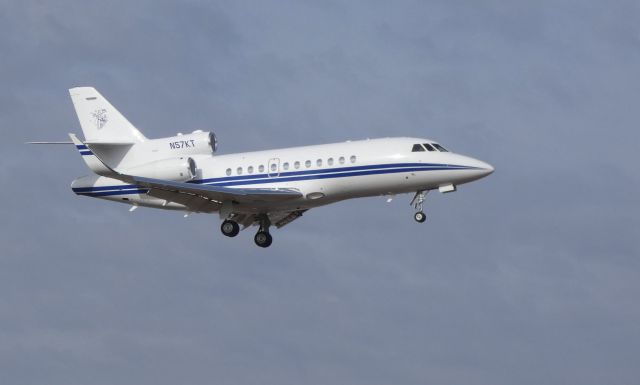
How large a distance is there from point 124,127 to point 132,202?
3337mm

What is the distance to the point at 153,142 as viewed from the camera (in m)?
49.6

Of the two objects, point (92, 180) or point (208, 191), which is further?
point (92, 180)

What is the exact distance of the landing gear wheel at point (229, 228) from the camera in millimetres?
47812

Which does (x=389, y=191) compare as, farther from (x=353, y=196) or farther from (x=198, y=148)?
(x=198, y=148)

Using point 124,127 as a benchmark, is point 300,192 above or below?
below

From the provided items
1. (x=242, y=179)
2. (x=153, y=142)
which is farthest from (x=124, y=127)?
(x=242, y=179)

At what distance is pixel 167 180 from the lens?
1850 inches

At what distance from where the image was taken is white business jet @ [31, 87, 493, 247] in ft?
149

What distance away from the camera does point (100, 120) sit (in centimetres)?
5103

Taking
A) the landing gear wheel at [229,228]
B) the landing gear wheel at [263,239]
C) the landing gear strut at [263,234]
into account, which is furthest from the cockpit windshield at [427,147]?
the landing gear wheel at [263,239]

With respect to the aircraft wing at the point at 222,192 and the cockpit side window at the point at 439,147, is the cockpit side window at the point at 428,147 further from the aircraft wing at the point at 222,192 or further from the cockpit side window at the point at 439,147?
the aircraft wing at the point at 222,192

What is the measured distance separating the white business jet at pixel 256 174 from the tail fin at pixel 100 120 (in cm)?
5

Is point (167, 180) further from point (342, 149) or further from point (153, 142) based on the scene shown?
point (342, 149)

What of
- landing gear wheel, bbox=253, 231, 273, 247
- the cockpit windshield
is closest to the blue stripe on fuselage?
the cockpit windshield
